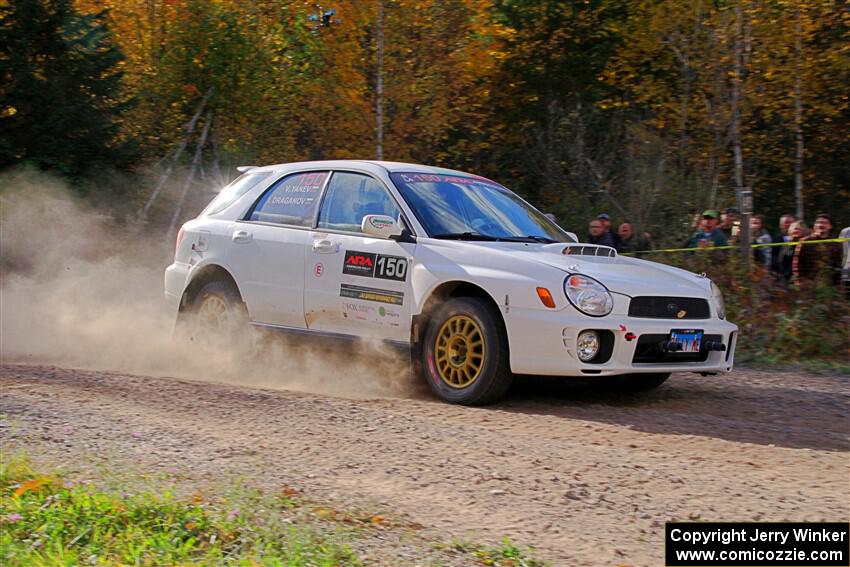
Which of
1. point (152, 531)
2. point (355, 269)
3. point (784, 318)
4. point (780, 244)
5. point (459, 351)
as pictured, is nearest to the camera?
point (152, 531)

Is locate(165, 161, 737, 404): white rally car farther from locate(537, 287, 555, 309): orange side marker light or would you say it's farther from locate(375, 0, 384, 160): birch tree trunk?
locate(375, 0, 384, 160): birch tree trunk

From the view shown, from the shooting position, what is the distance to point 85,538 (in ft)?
14.9

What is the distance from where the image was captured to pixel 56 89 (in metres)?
18.9

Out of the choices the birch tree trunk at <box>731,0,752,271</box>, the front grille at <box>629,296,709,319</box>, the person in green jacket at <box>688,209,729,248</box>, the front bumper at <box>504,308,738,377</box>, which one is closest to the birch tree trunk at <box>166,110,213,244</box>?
the person in green jacket at <box>688,209,729,248</box>

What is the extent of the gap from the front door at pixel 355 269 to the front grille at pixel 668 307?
5.49ft

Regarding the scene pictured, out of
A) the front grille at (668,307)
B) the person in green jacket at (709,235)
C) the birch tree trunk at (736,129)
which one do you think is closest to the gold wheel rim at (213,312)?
the front grille at (668,307)

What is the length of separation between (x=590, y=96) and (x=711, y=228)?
12985 millimetres

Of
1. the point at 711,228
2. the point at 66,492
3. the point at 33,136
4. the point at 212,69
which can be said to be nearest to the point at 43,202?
the point at 33,136

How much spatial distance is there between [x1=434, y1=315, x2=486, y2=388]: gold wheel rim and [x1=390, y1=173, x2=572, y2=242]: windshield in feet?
2.49

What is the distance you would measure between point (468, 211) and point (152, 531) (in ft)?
14.6

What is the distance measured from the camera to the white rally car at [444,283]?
7293 millimetres

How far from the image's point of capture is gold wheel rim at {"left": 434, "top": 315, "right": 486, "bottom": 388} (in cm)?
758

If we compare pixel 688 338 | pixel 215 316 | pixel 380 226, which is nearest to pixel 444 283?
pixel 380 226

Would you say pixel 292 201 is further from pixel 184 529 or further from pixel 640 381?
pixel 184 529
